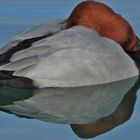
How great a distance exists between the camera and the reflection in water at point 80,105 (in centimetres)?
575

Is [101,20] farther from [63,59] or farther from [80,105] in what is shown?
[80,105]

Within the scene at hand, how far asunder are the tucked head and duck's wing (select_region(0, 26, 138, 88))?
37 centimetres

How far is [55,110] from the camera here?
5.94 meters

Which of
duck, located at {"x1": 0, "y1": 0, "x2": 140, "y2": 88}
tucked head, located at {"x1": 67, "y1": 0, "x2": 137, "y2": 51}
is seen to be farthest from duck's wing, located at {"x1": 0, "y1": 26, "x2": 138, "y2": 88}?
tucked head, located at {"x1": 67, "y1": 0, "x2": 137, "y2": 51}

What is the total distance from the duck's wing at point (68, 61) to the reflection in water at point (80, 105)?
78mm

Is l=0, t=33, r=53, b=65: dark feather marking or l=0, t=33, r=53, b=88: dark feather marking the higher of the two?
l=0, t=33, r=53, b=65: dark feather marking

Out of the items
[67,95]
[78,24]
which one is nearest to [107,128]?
[67,95]

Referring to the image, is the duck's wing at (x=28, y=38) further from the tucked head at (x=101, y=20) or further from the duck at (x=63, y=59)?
the tucked head at (x=101, y=20)

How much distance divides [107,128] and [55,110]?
1.54ft

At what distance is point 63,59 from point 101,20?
2.60 ft

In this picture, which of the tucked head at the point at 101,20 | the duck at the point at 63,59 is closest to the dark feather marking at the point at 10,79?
the duck at the point at 63,59

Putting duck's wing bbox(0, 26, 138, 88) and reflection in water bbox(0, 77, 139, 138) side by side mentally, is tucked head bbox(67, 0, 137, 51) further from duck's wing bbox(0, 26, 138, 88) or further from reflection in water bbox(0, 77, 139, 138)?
reflection in water bbox(0, 77, 139, 138)

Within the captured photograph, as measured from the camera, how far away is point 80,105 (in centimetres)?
610

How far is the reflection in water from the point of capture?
18.9 ft
